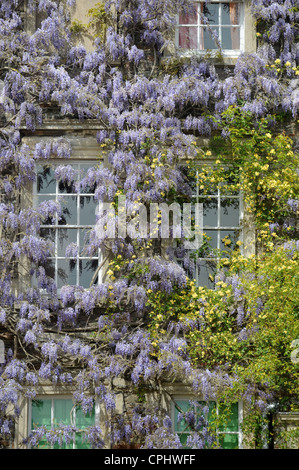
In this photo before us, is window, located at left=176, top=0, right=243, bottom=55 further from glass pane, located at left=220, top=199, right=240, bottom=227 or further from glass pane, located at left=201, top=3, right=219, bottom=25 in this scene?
glass pane, located at left=220, top=199, right=240, bottom=227

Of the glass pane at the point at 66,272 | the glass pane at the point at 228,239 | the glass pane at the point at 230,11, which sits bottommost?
the glass pane at the point at 66,272

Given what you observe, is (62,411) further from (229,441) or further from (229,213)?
(229,213)

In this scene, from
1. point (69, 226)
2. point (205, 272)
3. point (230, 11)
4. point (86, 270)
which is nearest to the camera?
point (205, 272)

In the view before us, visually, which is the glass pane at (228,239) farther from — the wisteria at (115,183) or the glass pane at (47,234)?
the glass pane at (47,234)

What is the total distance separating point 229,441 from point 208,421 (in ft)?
1.39

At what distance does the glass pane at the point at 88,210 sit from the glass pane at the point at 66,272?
0.62 metres

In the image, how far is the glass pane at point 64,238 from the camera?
1288 centimetres

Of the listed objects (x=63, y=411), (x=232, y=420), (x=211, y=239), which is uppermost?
(x=211, y=239)

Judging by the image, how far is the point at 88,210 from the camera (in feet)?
42.5

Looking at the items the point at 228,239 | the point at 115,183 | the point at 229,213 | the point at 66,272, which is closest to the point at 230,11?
the point at 229,213

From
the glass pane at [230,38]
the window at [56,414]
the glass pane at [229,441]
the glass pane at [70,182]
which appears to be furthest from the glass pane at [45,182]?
the glass pane at [229,441]

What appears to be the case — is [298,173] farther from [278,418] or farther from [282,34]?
[278,418]

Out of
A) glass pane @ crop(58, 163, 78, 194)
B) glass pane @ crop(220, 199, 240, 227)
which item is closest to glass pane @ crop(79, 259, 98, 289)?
glass pane @ crop(58, 163, 78, 194)

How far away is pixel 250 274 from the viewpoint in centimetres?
1233
